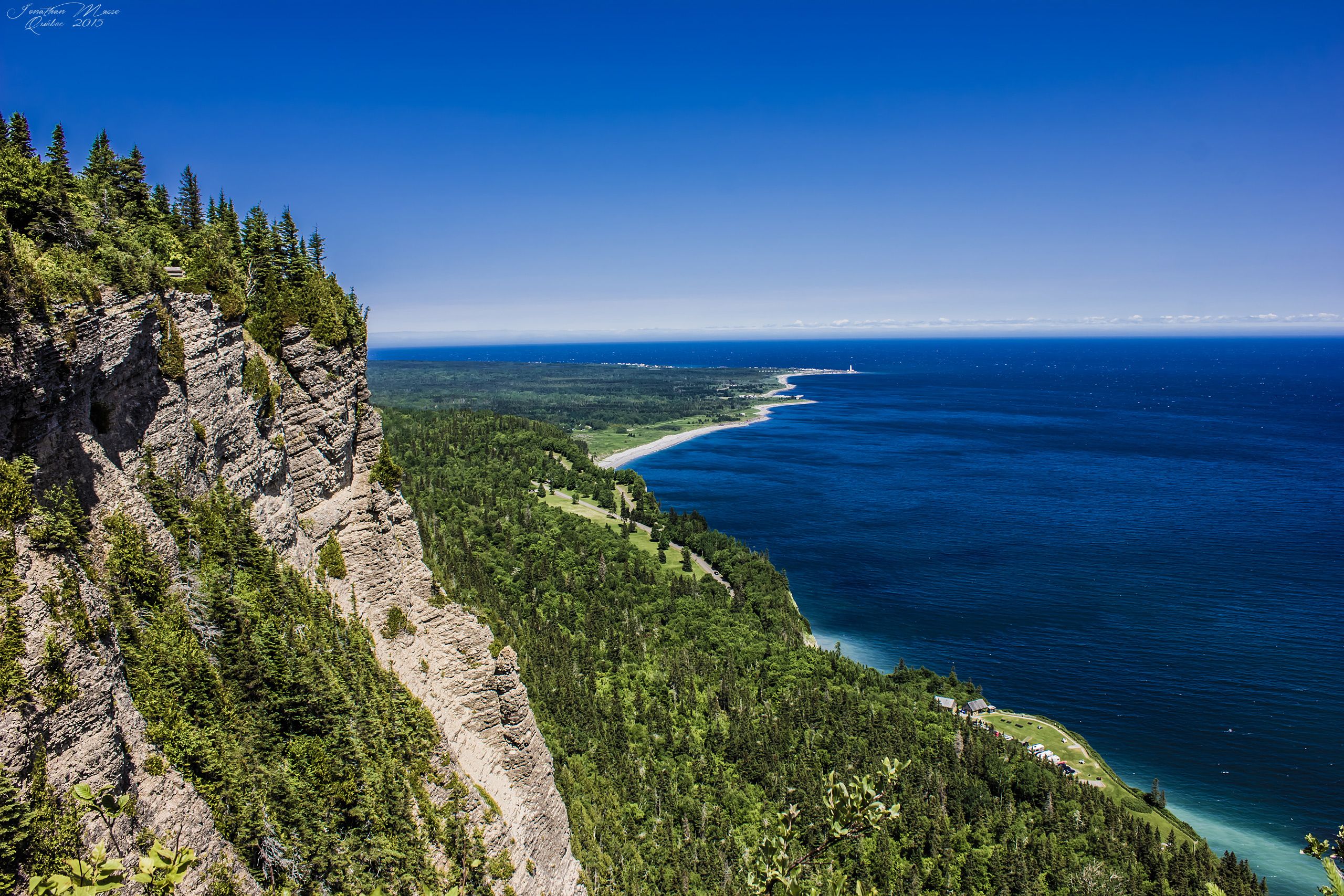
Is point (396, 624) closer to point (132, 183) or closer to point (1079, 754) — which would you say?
point (132, 183)

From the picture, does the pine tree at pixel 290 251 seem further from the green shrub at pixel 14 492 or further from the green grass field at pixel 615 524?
the green grass field at pixel 615 524

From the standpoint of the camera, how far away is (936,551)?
365 feet

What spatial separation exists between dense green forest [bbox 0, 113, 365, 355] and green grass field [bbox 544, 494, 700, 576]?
66998mm

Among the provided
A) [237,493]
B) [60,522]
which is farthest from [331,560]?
[60,522]

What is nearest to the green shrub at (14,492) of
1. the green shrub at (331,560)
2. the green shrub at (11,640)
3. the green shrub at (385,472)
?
the green shrub at (11,640)

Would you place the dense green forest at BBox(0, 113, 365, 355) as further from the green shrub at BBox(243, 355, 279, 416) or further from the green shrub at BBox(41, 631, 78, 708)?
the green shrub at BBox(41, 631, 78, 708)

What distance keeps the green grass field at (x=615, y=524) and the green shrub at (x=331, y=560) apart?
2560 inches

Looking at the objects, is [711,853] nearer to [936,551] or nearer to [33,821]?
[33,821]

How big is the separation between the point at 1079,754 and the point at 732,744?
101 feet

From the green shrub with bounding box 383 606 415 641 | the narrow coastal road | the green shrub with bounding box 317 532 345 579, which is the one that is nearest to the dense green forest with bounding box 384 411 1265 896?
the narrow coastal road

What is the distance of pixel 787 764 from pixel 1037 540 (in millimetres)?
80350

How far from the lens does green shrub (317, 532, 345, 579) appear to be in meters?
27.5

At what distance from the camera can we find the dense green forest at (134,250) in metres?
Answer: 15.6

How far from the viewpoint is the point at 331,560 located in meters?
27.9
